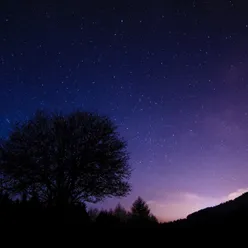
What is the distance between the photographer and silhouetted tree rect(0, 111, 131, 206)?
18844 millimetres

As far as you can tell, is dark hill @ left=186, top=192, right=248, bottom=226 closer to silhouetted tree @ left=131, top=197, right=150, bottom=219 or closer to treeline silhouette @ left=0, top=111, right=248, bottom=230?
treeline silhouette @ left=0, top=111, right=248, bottom=230

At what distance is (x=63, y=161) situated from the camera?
19172mm

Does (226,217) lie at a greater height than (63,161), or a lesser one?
lesser

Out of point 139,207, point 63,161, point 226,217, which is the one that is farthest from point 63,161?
point 139,207

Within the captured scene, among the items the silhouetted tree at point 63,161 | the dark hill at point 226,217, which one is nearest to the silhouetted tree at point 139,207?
the silhouetted tree at point 63,161

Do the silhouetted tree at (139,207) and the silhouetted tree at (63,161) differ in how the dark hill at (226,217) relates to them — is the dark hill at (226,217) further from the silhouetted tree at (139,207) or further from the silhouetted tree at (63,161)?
the silhouetted tree at (139,207)

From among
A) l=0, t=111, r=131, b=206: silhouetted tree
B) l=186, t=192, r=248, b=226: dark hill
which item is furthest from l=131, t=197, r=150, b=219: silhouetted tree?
l=186, t=192, r=248, b=226: dark hill

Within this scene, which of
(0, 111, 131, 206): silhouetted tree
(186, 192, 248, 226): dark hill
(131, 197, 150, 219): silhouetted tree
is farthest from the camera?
(131, 197, 150, 219): silhouetted tree

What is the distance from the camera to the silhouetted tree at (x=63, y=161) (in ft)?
61.8

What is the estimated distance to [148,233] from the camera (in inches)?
265

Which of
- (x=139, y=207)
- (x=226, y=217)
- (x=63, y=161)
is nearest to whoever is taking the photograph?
(x=226, y=217)

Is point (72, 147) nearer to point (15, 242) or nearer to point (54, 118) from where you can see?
point (54, 118)

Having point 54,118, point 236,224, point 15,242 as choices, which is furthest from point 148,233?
point 54,118

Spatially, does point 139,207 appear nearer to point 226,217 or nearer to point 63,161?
point 63,161
